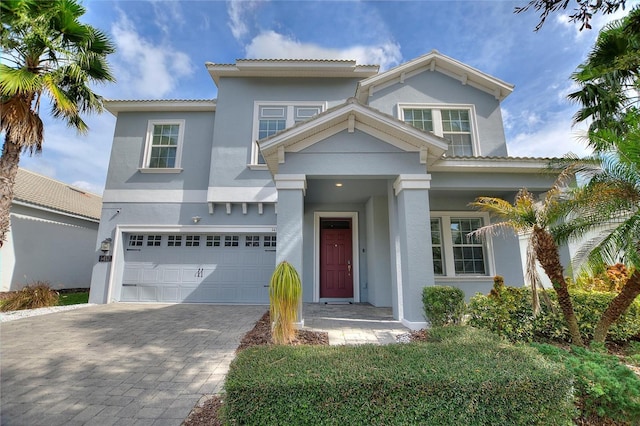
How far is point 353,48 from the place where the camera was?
1014cm

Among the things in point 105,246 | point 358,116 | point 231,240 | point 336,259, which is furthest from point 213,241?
point 358,116

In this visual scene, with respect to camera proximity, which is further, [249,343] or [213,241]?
[213,241]

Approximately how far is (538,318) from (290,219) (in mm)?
5150

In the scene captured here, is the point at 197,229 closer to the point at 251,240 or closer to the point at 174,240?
the point at 174,240

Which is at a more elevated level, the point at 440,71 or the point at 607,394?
the point at 440,71

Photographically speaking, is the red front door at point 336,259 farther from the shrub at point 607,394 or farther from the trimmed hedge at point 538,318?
the shrub at point 607,394

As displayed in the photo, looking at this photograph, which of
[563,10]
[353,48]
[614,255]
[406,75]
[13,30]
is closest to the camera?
[563,10]

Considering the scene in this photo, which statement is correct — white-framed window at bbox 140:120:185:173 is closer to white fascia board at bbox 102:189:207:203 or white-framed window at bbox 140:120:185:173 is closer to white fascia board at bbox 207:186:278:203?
white fascia board at bbox 102:189:207:203

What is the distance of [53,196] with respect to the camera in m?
12.9

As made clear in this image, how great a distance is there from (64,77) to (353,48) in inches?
355

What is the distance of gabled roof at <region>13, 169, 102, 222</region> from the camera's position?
11062 mm

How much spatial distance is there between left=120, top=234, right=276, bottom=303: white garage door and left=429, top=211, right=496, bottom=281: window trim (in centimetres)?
561

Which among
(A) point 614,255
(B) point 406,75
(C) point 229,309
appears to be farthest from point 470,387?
(B) point 406,75

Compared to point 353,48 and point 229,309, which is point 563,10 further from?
point 229,309
